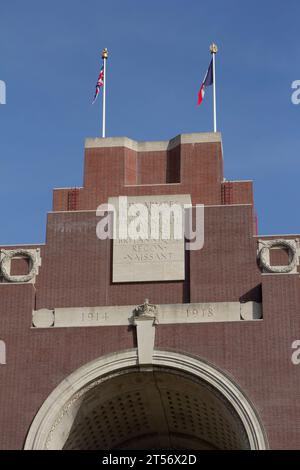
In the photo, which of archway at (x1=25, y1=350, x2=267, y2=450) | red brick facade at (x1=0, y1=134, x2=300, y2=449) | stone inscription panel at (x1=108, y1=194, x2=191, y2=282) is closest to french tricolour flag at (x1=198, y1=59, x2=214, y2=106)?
red brick facade at (x1=0, y1=134, x2=300, y2=449)

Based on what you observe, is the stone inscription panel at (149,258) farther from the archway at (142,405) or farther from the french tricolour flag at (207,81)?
the french tricolour flag at (207,81)

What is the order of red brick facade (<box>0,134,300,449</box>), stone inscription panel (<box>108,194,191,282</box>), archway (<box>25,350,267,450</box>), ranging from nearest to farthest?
archway (<box>25,350,267,450</box>)
red brick facade (<box>0,134,300,449</box>)
stone inscription panel (<box>108,194,191,282</box>)

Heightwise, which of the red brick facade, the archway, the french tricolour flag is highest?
the french tricolour flag

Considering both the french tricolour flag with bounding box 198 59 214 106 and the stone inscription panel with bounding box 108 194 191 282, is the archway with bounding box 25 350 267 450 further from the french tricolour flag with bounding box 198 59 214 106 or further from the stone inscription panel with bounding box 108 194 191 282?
the french tricolour flag with bounding box 198 59 214 106

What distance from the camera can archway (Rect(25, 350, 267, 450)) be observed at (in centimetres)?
4672

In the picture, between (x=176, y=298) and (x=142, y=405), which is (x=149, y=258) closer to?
(x=176, y=298)

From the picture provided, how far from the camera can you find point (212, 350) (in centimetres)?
4759

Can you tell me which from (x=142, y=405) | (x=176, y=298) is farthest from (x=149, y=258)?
(x=142, y=405)

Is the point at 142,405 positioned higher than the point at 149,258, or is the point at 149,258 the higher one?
the point at 149,258

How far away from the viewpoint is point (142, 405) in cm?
5125

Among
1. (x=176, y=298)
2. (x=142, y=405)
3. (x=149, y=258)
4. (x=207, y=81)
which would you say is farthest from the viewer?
(x=207, y=81)

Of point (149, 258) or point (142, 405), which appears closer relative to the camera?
point (149, 258)

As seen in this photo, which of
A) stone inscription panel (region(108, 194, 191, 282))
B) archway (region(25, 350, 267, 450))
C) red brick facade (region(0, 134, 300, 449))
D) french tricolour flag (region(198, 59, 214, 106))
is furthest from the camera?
french tricolour flag (region(198, 59, 214, 106))

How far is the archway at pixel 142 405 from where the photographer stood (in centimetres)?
4672
